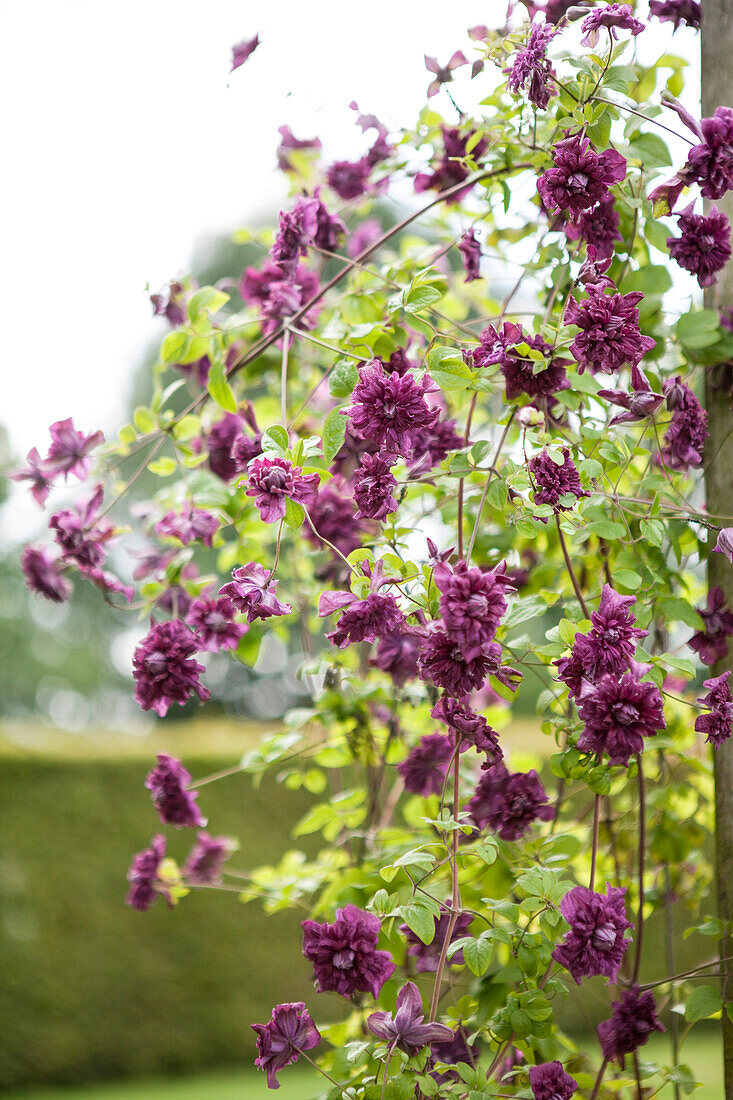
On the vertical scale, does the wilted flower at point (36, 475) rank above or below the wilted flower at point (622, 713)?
above

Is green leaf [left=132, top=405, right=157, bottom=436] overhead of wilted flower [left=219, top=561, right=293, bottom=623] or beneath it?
overhead

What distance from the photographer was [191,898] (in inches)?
169

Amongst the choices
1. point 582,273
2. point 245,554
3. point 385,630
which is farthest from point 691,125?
point 245,554

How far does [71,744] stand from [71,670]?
8611 millimetres

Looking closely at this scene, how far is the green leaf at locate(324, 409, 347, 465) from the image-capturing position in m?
0.79

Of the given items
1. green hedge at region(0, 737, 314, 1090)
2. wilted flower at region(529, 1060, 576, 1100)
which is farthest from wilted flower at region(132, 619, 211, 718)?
green hedge at region(0, 737, 314, 1090)

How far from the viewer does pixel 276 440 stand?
0.77 metres

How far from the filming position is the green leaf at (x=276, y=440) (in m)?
0.75

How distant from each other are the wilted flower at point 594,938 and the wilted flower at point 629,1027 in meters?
0.17

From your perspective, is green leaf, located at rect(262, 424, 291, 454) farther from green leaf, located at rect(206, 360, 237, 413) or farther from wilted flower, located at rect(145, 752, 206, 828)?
wilted flower, located at rect(145, 752, 206, 828)

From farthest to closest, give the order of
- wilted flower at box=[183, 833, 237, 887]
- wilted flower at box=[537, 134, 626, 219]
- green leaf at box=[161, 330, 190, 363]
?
wilted flower at box=[183, 833, 237, 887] → green leaf at box=[161, 330, 190, 363] → wilted flower at box=[537, 134, 626, 219]

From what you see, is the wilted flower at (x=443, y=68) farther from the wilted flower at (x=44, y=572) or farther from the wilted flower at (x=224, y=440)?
the wilted flower at (x=44, y=572)

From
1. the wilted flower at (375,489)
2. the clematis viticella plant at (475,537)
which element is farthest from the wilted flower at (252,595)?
the wilted flower at (375,489)

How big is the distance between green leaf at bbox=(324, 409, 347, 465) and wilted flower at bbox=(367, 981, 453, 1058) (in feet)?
1.56
